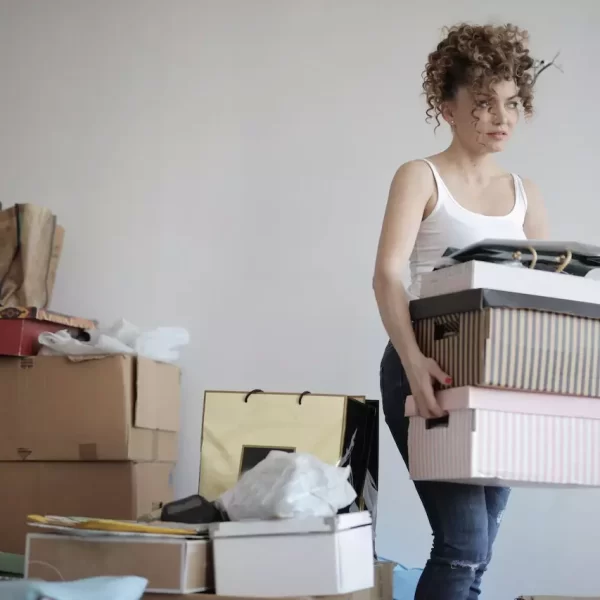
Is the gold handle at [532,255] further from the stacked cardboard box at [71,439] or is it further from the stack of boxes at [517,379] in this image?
the stacked cardboard box at [71,439]

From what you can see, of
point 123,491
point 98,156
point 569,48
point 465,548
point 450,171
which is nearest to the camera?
point 465,548

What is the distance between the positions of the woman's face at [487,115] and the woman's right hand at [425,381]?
1.16ft

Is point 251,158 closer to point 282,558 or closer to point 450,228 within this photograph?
point 450,228

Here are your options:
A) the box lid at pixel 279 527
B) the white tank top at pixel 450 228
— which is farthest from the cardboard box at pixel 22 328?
the white tank top at pixel 450 228

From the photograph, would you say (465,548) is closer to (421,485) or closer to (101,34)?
(421,485)

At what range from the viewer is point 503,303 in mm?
1030

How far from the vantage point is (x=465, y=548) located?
1.11 meters

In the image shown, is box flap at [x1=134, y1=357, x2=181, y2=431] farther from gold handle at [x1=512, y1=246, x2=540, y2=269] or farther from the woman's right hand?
gold handle at [x1=512, y1=246, x2=540, y2=269]

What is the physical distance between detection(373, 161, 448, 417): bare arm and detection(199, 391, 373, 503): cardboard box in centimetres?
48

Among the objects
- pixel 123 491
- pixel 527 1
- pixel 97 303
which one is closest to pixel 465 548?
pixel 123 491

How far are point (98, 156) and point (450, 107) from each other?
125cm

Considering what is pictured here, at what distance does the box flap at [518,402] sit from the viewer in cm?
103

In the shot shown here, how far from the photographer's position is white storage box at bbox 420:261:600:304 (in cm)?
104

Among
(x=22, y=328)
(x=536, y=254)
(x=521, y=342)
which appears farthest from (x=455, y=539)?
(x=22, y=328)
